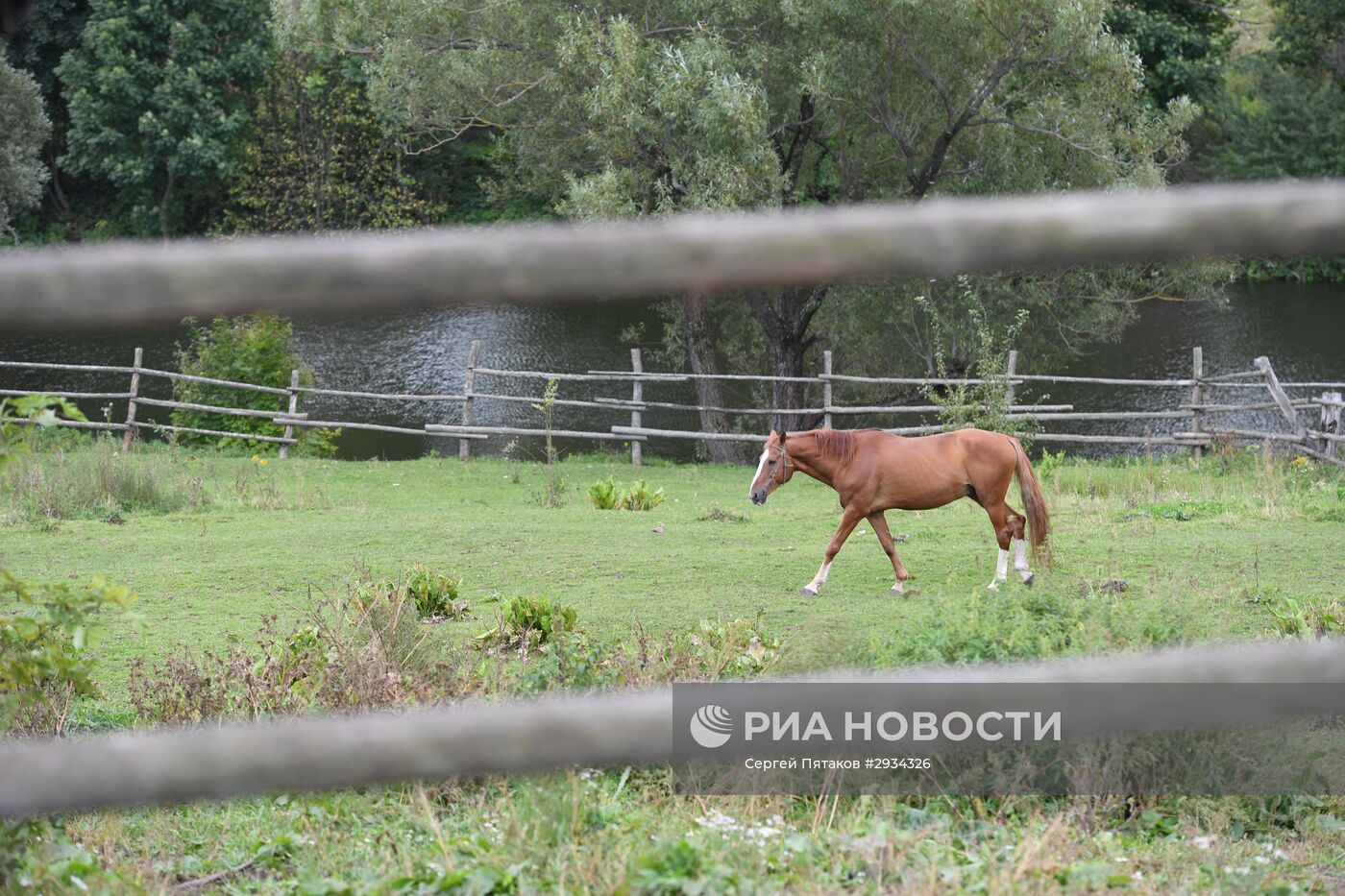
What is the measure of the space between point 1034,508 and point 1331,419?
863 centimetres

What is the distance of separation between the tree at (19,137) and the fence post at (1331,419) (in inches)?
924

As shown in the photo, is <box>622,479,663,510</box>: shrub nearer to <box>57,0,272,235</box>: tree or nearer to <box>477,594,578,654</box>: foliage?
<box>477,594,578,654</box>: foliage

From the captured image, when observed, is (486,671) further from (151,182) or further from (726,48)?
(151,182)

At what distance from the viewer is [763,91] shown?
15.4 meters

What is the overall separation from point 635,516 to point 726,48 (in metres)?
6.87

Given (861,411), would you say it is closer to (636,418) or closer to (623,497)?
(636,418)

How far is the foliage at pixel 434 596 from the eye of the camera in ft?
22.8

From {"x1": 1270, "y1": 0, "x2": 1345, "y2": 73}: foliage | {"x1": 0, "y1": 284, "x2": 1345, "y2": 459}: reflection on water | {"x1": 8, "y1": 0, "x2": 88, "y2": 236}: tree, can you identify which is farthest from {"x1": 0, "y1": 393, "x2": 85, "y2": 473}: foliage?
{"x1": 1270, "y1": 0, "x2": 1345, "y2": 73}: foliage

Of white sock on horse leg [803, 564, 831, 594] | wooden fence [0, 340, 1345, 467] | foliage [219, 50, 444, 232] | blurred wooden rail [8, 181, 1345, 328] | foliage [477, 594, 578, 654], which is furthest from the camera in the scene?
foliage [219, 50, 444, 232]

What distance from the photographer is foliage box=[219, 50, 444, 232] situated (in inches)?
1187

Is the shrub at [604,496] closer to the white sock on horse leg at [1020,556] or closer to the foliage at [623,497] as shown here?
the foliage at [623,497]

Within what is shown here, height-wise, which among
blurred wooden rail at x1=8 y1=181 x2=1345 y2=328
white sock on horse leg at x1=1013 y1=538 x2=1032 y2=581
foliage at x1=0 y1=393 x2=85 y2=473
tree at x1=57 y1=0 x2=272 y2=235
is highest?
tree at x1=57 y1=0 x2=272 y2=235

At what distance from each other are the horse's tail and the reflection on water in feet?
35.8

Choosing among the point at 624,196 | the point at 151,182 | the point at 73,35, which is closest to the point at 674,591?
the point at 624,196
